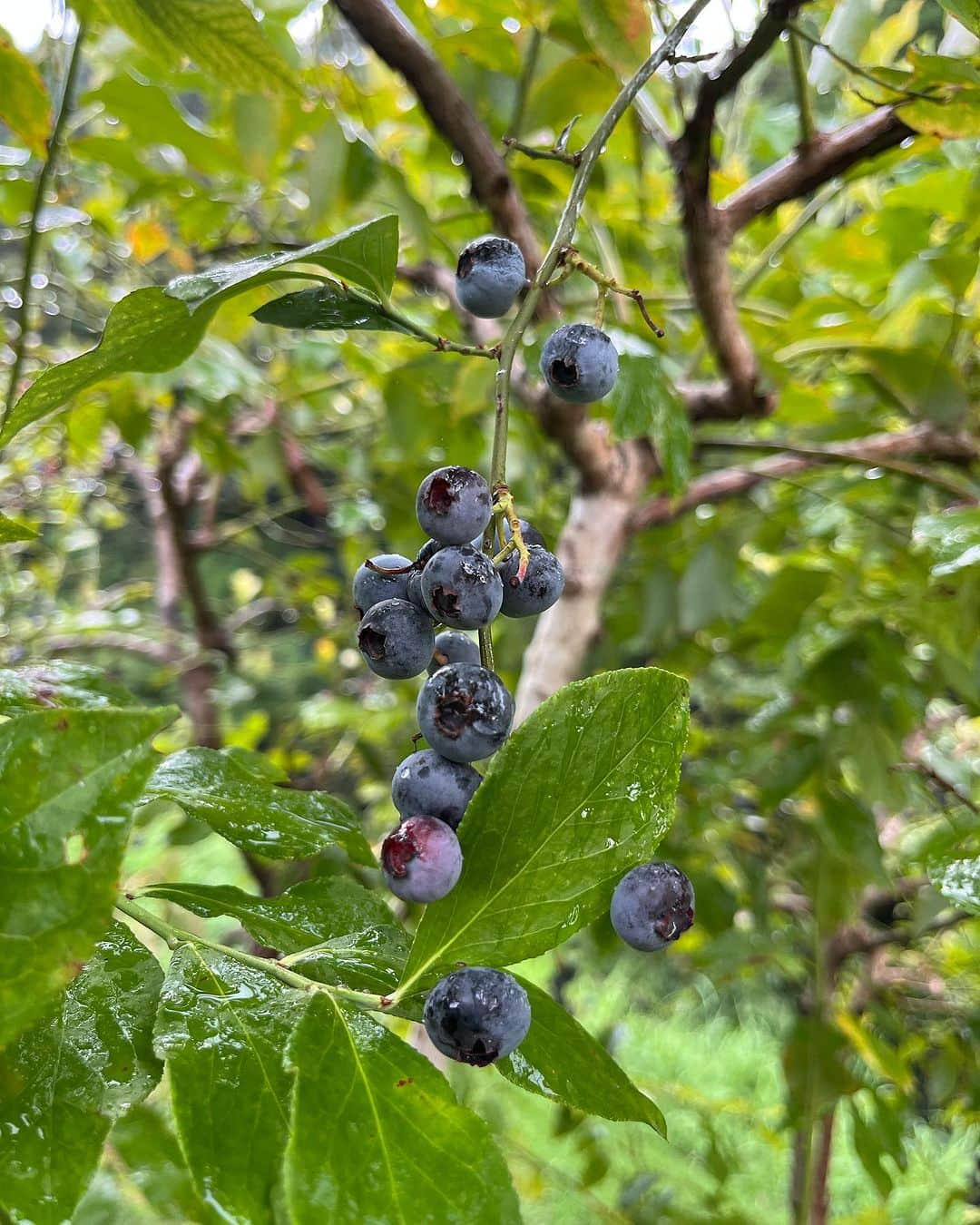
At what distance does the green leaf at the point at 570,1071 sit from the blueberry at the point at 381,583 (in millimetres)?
187

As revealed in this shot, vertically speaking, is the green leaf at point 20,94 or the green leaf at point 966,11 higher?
the green leaf at point 20,94

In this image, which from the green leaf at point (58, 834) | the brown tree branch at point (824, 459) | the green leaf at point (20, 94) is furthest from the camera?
the brown tree branch at point (824, 459)

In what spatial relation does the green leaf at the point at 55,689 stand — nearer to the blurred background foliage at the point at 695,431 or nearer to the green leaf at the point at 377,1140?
the blurred background foliage at the point at 695,431

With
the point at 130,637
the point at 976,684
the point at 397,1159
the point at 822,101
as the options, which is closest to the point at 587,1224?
the point at 130,637

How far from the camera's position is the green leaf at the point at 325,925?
1.19 feet

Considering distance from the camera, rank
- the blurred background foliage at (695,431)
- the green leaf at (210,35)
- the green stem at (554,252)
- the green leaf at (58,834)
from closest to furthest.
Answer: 1. the green leaf at (58,834)
2. the green stem at (554,252)
3. the green leaf at (210,35)
4. the blurred background foliage at (695,431)

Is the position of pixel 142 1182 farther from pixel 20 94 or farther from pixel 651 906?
pixel 20 94

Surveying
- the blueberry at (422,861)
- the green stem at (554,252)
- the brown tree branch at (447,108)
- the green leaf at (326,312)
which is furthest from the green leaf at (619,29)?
the blueberry at (422,861)

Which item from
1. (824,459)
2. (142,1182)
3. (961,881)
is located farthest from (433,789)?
(824,459)

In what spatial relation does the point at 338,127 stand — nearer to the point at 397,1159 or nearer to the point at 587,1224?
the point at 397,1159

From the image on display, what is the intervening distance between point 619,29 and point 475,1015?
606 millimetres

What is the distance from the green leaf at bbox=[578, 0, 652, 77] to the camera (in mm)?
606

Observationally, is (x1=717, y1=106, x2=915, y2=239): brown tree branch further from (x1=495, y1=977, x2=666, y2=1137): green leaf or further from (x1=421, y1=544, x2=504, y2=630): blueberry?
(x1=495, y1=977, x2=666, y2=1137): green leaf

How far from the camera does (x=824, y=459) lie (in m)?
1.03
